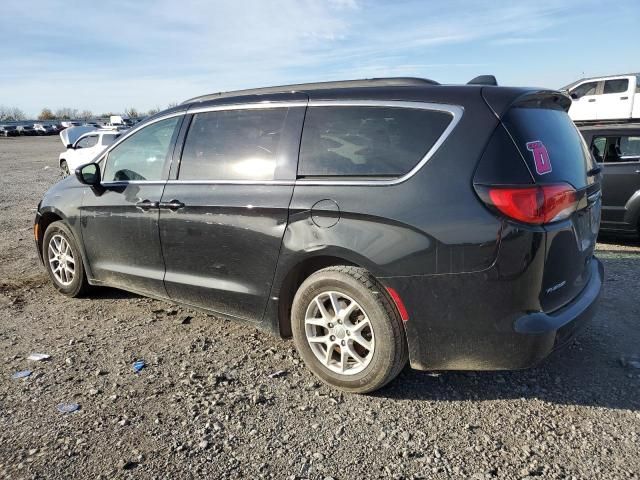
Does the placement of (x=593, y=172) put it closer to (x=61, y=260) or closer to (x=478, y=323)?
(x=478, y=323)

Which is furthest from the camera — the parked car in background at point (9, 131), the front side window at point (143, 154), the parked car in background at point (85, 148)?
the parked car in background at point (9, 131)

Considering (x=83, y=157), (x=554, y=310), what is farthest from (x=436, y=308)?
(x=83, y=157)

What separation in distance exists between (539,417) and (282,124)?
242cm

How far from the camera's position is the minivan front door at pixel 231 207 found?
11.3ft

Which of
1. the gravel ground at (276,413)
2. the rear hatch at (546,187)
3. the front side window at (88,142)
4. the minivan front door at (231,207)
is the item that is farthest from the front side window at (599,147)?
the front side window at (88,142)

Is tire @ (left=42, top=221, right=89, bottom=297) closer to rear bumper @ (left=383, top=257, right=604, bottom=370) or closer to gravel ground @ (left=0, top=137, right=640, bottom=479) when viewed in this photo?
gravel ground @ (left=0, top=137, right=640, bottom=479)

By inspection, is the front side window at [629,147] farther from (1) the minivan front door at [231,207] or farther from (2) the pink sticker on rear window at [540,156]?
(1) the minivan front door at [231,207]

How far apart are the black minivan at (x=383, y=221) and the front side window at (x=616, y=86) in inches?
643

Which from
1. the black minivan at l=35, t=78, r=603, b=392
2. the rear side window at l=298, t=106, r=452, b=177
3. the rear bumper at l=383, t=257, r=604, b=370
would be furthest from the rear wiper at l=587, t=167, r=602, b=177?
the rear side window at l=298, t=106, r=452, b=177

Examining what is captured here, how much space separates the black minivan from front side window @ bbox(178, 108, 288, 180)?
0.01 meters

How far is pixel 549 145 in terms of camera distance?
2908mm

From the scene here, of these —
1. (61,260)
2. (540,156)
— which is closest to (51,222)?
(61,260)

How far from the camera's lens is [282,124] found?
3.52 meters

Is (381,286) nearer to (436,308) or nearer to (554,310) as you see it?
(436,308)
